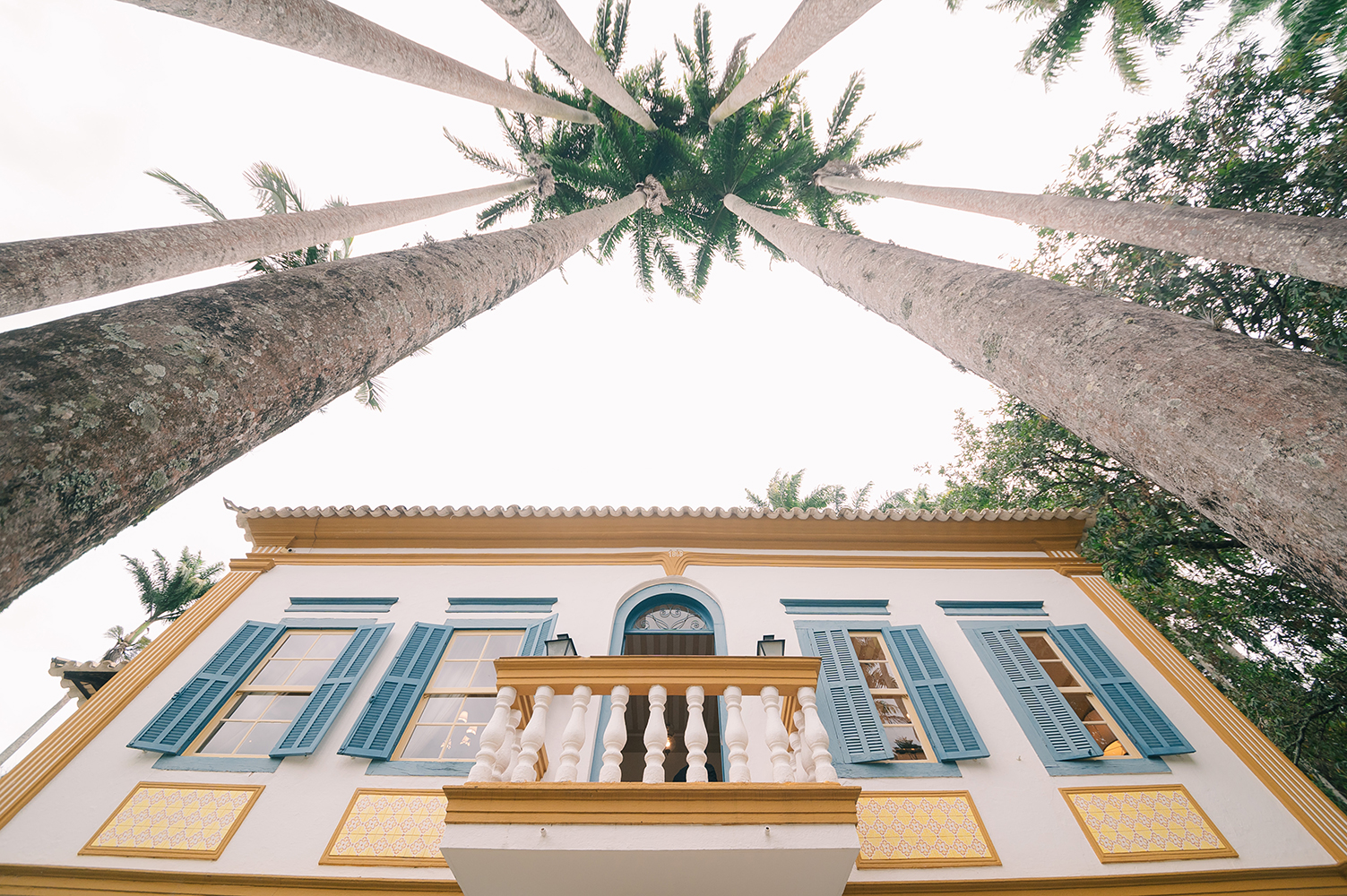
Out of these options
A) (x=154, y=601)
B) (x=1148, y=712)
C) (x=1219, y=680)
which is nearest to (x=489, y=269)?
(x=1148, y=712)

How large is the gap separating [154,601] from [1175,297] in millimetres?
24072

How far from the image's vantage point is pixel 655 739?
402 cm

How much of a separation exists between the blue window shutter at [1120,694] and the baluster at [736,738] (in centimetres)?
410

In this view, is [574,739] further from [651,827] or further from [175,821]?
[175,821]

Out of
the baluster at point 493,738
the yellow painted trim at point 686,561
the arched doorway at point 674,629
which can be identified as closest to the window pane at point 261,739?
the yellow painted trim at point 686,561

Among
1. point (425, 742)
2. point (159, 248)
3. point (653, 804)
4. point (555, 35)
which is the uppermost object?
point (555, 35)

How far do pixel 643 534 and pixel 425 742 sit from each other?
3.39 metres

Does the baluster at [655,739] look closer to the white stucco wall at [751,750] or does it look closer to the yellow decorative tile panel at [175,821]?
the white stucco wall at [751,750]

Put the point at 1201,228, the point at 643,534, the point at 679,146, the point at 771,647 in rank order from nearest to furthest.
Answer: the point at 771,647
the point at 1201,228
the point at 643,534
the point at 679,146

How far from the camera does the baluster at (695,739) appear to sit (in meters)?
3.82

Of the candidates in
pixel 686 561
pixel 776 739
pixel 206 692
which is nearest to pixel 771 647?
pixel 776 739

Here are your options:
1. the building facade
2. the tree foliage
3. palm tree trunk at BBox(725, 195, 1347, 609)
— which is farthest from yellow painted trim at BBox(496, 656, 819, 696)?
the tree foliage

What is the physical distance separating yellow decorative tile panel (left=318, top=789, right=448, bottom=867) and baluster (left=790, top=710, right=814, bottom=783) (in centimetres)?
300

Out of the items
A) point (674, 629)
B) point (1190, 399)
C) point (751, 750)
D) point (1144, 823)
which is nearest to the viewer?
point (1190, 399)
